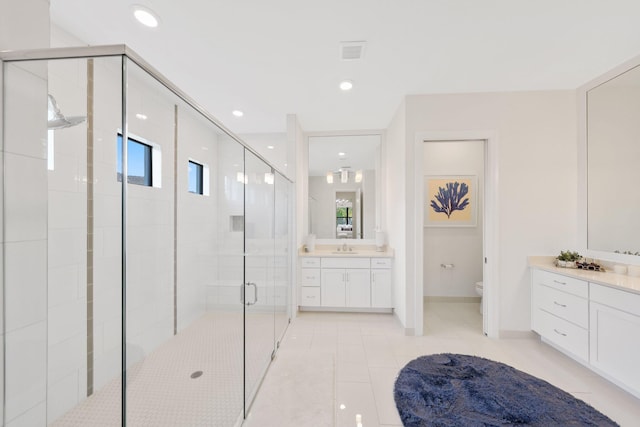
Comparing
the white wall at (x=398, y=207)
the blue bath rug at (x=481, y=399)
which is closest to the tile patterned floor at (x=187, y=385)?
the blue bath rug at (x=481, y=399)

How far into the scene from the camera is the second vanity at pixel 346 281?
3.47 metres

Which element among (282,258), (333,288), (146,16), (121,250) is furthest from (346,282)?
(146,16)

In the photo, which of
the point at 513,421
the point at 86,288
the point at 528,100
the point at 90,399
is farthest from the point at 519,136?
the point at 90,399

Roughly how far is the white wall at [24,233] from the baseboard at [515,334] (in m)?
3.54

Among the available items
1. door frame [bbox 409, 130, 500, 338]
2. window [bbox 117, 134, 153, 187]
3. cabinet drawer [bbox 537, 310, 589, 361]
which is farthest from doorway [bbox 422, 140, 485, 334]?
window [bbox 117, 134, 153, 187]

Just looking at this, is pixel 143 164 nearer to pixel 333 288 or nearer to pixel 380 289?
pixel 333 288

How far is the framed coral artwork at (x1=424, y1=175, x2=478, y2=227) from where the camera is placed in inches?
158

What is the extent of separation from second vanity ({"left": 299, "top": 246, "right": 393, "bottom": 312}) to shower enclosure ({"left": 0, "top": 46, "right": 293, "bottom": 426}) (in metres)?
1.35

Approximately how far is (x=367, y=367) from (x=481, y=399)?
0.86m

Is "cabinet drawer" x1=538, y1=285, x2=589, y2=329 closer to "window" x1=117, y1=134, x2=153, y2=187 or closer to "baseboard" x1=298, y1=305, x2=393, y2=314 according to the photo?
"baseboard" x1=298, y1=305, x2=393, y2=314

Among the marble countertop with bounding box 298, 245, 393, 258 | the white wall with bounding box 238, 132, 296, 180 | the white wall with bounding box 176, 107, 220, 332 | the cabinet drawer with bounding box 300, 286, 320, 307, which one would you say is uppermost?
the white wall with bounding box 238, 132, 296, 180

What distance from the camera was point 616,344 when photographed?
1902 millimetres

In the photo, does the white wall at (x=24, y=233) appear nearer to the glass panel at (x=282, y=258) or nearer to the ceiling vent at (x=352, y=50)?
the ceiling vent at (x=352, y=50)

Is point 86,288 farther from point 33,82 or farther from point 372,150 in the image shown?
point 372,150
